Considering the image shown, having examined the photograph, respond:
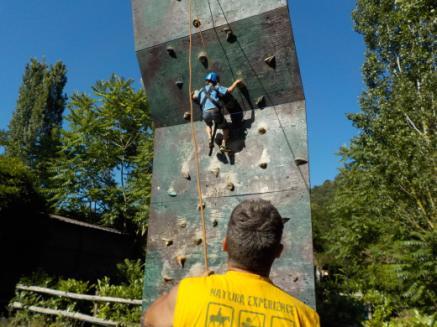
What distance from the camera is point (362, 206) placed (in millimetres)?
13312

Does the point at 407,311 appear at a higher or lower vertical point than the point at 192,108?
lower

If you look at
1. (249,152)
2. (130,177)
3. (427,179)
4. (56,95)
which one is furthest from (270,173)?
(56,95)

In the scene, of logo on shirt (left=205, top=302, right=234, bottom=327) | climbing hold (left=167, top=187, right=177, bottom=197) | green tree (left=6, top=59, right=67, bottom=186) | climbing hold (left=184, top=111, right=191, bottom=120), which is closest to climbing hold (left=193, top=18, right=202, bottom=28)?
climbing hold (left=184, top=111, right=191, bottom=120)

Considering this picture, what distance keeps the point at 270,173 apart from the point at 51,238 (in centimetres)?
959

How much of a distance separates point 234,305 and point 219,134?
12.5 feet

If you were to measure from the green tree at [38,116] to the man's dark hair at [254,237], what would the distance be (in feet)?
60.9

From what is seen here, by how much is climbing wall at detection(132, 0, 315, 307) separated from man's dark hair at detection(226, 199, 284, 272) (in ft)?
9.09

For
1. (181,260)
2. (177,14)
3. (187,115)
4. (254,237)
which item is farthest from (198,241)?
(254,237)

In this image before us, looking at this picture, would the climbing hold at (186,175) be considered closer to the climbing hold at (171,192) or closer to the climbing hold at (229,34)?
the climbing hold at (171,192)

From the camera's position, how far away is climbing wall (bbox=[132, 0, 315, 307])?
4.46 m

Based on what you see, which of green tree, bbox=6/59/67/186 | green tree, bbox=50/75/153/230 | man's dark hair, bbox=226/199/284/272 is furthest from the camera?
green tree, bbox=6/59/67/186

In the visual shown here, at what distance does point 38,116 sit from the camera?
21672 millimetres

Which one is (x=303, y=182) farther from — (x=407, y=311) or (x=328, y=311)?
(x=407, y=311)

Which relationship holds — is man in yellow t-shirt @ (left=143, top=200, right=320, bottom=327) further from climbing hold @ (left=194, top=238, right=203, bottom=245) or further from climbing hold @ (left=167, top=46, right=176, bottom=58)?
climbing hold @ (left=167, top=46, right=176, bottom=58)
